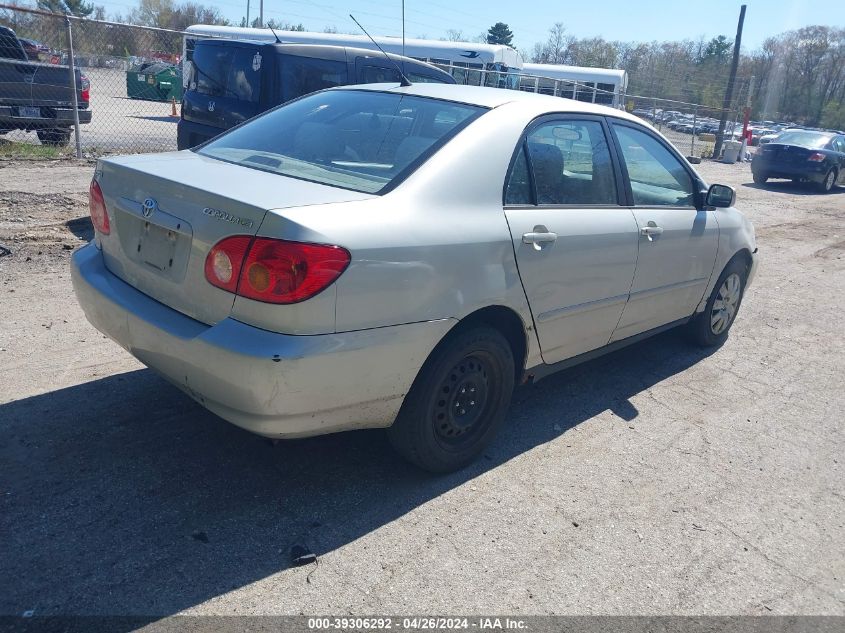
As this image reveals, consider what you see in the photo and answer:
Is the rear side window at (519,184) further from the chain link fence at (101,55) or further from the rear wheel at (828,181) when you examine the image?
the rear wheel at (828,181)

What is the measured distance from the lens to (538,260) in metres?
3.66

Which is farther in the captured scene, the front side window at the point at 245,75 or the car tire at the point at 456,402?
the front side window at the point at 245,75

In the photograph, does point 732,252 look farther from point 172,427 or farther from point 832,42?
point 832,42

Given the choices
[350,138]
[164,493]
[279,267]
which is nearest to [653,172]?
[350,138]

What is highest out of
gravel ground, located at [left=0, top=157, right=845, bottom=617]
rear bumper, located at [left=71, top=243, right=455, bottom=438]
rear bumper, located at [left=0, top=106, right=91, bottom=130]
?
rear bumper, located at [left=0, top=106, right=91, bottom=130]

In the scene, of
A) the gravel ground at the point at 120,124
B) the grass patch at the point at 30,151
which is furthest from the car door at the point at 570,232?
the gravel ground at the point at 120,124

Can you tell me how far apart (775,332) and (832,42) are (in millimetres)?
62004

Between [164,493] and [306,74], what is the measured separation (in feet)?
20.0

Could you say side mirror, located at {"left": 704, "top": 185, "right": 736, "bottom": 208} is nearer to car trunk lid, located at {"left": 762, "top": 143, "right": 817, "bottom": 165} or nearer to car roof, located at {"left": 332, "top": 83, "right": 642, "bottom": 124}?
car roof, located at {"left": 332, "top": 83, "right": 642, "bottom": 124}

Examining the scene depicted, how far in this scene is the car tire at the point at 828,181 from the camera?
19.0 metres

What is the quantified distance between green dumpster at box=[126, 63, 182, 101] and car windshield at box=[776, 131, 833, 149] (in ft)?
62.8

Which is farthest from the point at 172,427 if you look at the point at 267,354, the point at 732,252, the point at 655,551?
the point at 732,252

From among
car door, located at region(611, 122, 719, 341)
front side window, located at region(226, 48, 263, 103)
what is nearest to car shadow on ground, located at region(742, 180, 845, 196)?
front side window, located at region(226, 48, 263, 103)

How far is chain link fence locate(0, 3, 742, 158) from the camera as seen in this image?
12297 millimetres
